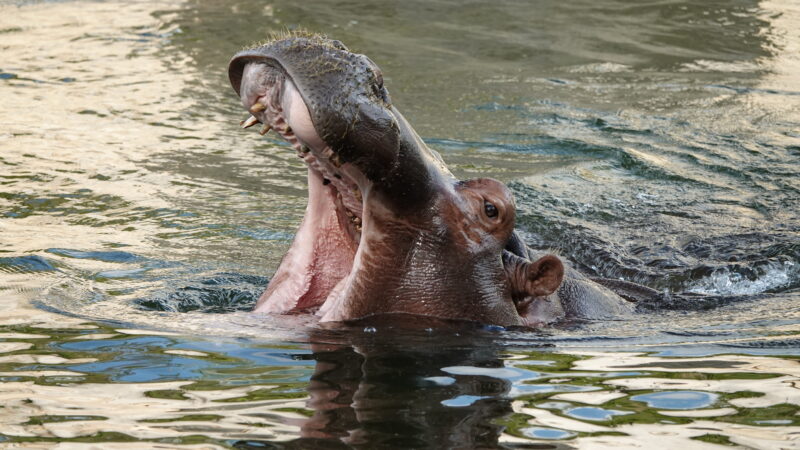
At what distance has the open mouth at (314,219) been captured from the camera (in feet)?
14.6

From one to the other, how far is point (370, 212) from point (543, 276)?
87cm

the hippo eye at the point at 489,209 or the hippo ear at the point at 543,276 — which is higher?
the hippo eye at the point at 489,209

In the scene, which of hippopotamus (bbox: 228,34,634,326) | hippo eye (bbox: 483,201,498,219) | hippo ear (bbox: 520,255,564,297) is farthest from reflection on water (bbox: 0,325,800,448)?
hippo eye (bbox: 483,201,498,219)

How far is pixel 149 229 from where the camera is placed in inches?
299

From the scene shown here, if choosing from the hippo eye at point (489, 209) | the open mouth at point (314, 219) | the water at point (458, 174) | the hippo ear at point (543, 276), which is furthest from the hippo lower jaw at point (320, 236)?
the hippo ear at point (543, 276)

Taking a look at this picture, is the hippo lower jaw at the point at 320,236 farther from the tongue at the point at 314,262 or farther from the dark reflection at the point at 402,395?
the dark reflection at the point at 402,395

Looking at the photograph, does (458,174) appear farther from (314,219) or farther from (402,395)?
(402,395)

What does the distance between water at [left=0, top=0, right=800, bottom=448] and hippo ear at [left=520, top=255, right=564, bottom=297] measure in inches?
8.2

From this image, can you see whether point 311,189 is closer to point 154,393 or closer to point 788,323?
point 154,393

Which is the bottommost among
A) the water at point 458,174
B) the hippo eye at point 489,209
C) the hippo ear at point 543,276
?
the water at point 458,174

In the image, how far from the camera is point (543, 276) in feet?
16.2

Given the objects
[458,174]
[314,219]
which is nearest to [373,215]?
[314,219]

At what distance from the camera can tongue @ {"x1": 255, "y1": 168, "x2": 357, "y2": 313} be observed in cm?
498

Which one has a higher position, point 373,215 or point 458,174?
point 373,215
